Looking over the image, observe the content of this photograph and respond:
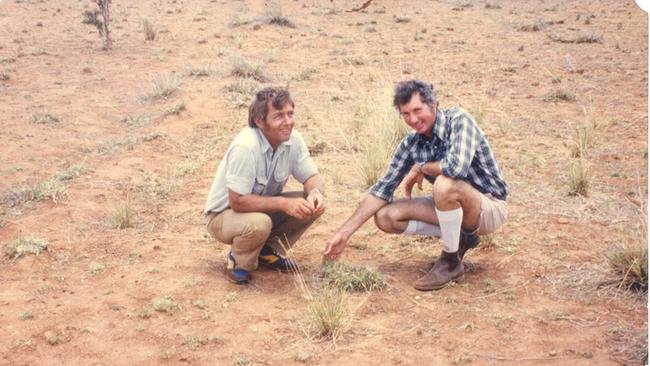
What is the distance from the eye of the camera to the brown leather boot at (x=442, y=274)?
12.4ft

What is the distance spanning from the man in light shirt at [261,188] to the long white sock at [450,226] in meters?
0.68

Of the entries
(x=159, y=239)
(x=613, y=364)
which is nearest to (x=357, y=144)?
(x=159, y=239)

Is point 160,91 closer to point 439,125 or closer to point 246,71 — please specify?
point 246,71

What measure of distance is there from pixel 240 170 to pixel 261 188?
255 millimetres

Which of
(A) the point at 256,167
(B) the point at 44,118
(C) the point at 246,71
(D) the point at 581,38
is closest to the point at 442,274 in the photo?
(A) the point at 256,167

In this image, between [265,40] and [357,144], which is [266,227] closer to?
[357,144]

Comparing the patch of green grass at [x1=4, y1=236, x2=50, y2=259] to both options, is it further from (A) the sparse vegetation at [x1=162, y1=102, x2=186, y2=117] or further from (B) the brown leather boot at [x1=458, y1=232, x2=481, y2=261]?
(A) the sparse vegetation at [x1=162, y1=102, x2=186, y2=117]

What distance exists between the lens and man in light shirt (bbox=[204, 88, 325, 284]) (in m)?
3.71

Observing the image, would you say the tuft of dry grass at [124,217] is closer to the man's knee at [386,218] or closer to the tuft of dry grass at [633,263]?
the man's knee at [386,218]

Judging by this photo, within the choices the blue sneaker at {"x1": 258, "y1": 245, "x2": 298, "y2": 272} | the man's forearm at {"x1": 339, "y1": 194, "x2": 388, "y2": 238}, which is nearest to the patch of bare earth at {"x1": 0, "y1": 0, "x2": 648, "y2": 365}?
the blue sneaker at {"x1": 258, "y1": 245, "x2": 298, "y2": 272}

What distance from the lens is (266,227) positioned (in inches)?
150

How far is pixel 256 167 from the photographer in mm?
3781

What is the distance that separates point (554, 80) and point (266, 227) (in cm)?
730

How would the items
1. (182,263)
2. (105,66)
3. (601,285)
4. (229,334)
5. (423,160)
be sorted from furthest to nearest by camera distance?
1. (105,66)
2. (182,263)
3. (423,160)
4. (601,285)
5. (229,334)
